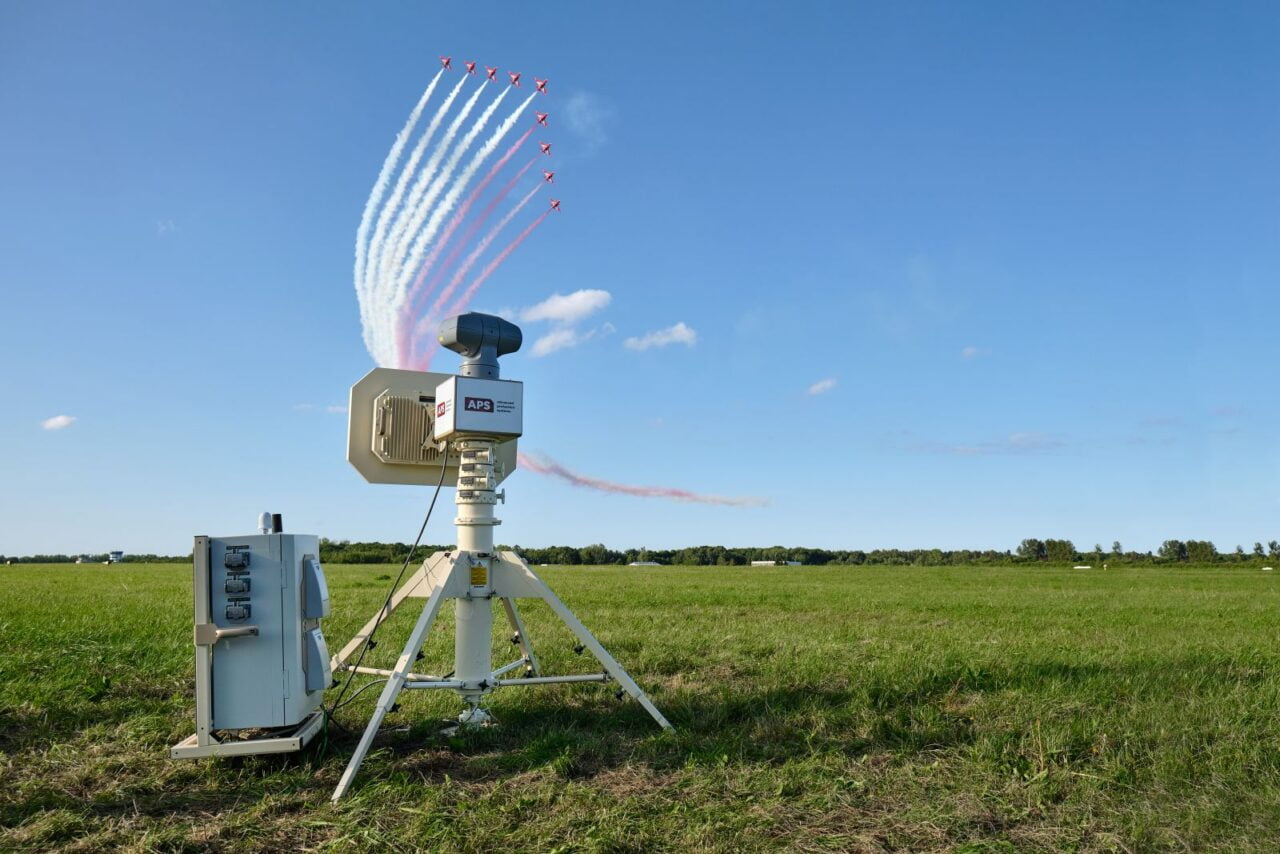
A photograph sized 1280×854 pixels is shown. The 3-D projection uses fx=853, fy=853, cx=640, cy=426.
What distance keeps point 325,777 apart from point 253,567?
153 cm

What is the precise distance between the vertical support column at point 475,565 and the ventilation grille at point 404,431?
1.59 feet

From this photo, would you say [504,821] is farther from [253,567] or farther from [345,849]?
[253,567]

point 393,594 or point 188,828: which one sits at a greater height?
point 393,594

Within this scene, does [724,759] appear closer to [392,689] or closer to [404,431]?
[392,689]

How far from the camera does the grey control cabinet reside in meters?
5.82

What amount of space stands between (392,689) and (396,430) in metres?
2.23

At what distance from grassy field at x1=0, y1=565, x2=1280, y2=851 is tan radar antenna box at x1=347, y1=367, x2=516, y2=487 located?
2107 mm

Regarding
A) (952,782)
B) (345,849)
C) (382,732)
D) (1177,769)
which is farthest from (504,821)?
(1177,769)

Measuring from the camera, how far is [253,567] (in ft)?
19.4

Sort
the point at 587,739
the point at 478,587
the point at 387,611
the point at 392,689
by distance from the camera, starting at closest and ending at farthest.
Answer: the point at 392,689 < the point at 587,739 < the point at 478,587 < the point at 387,611

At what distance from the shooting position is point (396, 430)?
7.27 metres

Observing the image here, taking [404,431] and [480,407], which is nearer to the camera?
[480,407]

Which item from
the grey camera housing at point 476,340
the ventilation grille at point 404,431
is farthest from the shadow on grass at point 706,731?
the grey camera housing at point 476,340

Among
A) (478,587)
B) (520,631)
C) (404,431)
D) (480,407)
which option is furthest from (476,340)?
(520,631)
